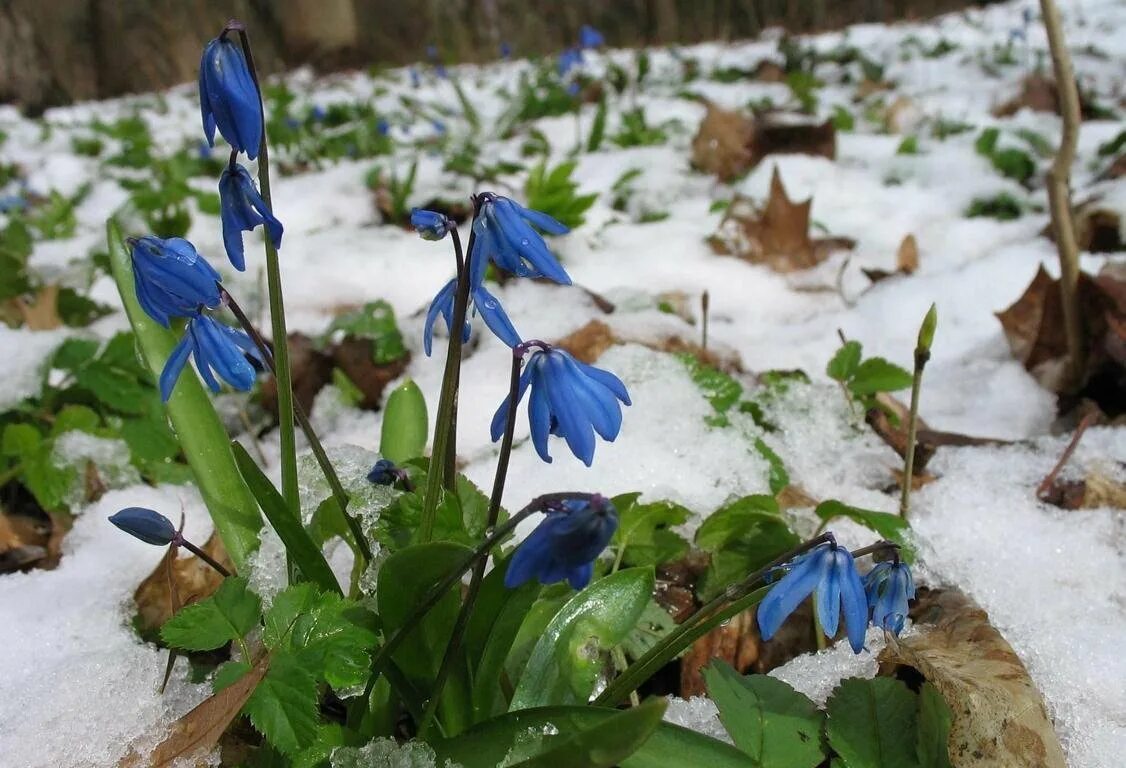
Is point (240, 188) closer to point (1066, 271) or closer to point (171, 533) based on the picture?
point (171, 533)

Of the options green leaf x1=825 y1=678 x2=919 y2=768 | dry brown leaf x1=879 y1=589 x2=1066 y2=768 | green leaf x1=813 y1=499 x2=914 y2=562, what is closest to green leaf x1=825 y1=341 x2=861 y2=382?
green leaf x1=813 y1=499 x2=914 y2=562

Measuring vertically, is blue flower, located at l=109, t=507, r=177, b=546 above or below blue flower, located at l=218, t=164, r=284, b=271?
below

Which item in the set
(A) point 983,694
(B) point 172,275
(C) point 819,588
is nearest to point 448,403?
(B) point 172,275

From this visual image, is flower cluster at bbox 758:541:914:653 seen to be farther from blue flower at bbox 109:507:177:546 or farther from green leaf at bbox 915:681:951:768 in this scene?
blue flower at bbox 109:507:177:546

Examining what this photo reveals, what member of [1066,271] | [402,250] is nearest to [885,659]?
[1066,271]

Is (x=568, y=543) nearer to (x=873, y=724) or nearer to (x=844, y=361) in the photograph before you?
(x=873, y=724)
